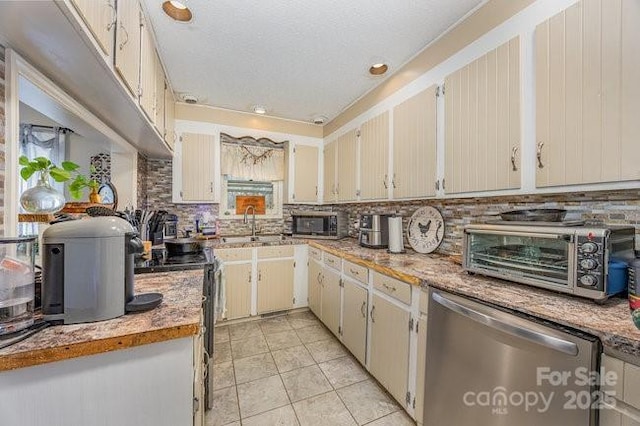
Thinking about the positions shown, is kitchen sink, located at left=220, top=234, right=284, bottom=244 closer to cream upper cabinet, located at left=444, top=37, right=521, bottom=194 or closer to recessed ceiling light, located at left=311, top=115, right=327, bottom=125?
recessed ceiling light, located at left=311, top=115, right=327, bottom=125

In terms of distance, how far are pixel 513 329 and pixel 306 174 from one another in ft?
9.50

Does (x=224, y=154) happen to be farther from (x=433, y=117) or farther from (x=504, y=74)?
(x=504, y=74)

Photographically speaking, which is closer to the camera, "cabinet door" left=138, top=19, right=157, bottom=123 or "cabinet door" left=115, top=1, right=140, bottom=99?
"cabinet door" left=115, top=1, right=140, bottom=99

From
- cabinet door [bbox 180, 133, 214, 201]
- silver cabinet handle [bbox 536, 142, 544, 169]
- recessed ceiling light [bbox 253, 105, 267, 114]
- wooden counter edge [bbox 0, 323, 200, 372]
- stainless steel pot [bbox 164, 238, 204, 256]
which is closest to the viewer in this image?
wooden counter edge [bbox 0, 323, 200, 372]

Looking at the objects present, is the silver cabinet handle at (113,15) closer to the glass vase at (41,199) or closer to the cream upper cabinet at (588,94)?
the glass vase at (41,199)

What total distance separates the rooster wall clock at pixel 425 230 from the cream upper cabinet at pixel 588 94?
0.88 meters

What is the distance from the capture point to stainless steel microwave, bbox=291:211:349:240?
123 inches

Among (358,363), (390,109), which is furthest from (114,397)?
(390,109)

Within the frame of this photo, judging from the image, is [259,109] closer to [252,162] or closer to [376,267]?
[252,162]

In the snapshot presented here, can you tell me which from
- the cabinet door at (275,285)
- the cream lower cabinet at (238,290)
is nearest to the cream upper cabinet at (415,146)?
the cabinet door at (275,285)

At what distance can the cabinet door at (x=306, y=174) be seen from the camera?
3486mm

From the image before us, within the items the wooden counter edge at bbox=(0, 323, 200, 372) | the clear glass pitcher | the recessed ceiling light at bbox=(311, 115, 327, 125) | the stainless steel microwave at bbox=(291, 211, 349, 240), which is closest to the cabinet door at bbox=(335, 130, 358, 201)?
the stainless steel microwave at bbox=(291, 211, 349, 240)

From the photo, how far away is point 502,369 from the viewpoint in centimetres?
103

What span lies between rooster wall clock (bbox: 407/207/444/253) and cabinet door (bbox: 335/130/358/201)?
0.76 metres
